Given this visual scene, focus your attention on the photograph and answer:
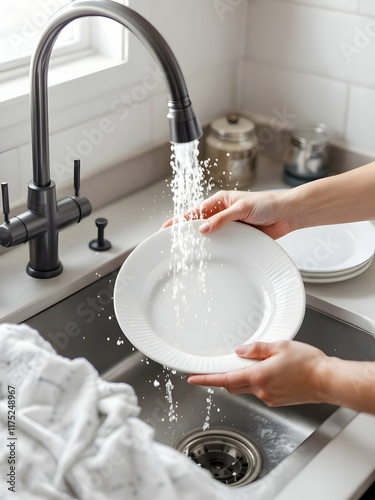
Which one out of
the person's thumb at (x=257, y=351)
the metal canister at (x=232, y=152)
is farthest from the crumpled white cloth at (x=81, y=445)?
the metal canister at (x=232, y=152)

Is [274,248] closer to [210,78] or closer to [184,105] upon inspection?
[184,105]

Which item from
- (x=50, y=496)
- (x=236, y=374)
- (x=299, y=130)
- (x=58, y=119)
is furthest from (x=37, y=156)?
(x=299, y=130)

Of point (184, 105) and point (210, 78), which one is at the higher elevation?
point (184, 105)

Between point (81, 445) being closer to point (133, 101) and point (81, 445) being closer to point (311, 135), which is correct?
point (133, 101)

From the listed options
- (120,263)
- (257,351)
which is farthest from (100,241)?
(257,351)

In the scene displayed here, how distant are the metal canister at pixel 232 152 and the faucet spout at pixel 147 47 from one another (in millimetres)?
545

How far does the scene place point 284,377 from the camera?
99 centimetres

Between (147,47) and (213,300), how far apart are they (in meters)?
0.44

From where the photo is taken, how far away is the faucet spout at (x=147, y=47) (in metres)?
0.89

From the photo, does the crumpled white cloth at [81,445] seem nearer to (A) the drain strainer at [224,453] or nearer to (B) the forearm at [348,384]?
(B) the forearm at [348,384]

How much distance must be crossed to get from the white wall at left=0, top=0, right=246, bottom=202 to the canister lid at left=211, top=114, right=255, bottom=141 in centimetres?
9

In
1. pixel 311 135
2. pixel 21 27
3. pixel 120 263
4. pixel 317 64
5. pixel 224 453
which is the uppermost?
pixel 21 27

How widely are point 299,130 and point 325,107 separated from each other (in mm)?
75

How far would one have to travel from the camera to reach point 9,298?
1149 mm
